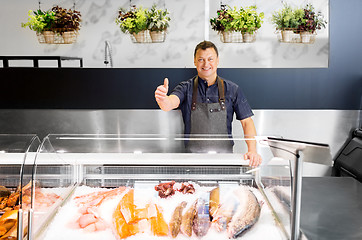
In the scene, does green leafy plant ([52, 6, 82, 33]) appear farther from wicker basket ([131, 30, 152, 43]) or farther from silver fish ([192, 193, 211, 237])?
silver fish ([192, 193, 211, 237])

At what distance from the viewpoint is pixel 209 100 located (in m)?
3.13

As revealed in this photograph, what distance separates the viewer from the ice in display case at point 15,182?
4.75 ft

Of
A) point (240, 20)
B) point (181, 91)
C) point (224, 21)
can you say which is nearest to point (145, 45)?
point (224, 21)

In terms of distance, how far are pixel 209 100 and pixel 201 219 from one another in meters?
1.69

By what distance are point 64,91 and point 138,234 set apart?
2.51 m

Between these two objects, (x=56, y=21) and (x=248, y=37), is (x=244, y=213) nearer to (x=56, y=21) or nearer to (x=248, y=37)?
(x=248, y=37)

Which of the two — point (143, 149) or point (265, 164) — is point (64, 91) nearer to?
point (143, 149)

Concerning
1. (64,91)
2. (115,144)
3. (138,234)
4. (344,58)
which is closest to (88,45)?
(64,91)

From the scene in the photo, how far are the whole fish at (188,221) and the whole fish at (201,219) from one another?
0.01 m

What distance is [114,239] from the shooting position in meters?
1.48

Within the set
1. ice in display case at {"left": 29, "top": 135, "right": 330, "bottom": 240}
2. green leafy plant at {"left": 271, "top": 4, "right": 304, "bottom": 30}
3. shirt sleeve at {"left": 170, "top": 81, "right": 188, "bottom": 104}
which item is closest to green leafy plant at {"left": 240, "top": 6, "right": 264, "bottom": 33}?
green leafy plant at {"left": 271, "top": 4, "right": 304, "bottom": 30}

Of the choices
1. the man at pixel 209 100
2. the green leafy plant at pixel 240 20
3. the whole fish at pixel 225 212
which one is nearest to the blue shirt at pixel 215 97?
the man at pixel 209 100

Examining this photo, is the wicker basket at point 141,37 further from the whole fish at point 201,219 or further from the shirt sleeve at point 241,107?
the whole fish at point 201,219

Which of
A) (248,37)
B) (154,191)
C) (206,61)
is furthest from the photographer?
(248,37)
